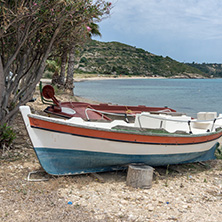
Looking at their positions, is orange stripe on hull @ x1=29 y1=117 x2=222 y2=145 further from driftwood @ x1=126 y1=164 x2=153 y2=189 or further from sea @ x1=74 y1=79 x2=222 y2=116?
sea @ x1=74 y1=79 x2=222 y2=116

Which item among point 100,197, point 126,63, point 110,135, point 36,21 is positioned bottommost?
point 100,197

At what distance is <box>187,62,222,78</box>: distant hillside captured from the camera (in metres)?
163

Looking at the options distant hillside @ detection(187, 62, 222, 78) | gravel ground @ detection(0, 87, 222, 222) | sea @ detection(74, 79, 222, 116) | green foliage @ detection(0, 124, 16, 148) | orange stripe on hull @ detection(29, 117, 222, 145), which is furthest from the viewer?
distant hillside @ detection(187, 62, 222, 78)

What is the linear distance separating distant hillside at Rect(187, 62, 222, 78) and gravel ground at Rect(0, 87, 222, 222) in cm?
16371

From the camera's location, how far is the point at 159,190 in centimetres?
598

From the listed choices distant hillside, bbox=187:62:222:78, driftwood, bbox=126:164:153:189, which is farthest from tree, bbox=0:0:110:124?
distant hillside, bbox=187:62:222:78

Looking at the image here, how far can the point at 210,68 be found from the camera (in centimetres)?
16850

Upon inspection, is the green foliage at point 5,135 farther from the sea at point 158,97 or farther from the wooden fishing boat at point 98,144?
the sea at point 158,97

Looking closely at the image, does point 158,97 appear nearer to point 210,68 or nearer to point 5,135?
point 5,135

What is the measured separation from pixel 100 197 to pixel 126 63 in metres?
113

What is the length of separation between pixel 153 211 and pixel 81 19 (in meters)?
4.94

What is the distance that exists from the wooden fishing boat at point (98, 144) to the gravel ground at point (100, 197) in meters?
0.33

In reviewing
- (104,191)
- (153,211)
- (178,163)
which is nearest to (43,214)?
(104,191)

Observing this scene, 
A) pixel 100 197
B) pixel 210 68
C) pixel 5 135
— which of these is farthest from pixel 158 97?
pixel 210 68
